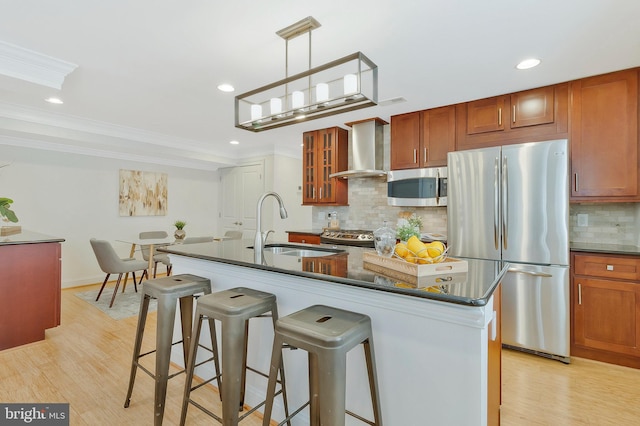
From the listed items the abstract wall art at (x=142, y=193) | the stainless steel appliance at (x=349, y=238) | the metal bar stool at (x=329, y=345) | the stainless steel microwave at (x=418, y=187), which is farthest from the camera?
the abstract wall art at (x=142, y=193)

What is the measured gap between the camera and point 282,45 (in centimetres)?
226

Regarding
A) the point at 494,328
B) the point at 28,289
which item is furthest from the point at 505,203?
the point at 28,289

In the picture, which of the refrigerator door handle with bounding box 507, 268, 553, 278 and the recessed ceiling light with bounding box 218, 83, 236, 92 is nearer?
the refrigerator door handle with bounding box 507, 268, 553, 278

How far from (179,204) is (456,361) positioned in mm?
6020

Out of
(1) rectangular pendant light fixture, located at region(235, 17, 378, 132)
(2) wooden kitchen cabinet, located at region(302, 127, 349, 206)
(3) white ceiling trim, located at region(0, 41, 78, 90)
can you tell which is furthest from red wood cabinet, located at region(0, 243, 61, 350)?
(2) wooden kitchen cabinet, located at region(302, 127, 349, 206)

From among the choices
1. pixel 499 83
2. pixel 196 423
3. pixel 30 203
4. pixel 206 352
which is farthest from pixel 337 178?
pixel 30 203

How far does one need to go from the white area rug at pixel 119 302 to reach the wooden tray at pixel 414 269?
10.9ft

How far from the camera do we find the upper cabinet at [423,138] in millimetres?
3451

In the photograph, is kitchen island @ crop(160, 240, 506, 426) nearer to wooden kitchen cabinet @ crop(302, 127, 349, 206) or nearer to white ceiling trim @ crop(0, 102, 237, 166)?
wooden kitchen cabinet @ crop(302, 127, 349, 206)

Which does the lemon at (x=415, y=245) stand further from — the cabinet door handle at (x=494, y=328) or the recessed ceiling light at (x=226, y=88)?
the recessed ceiling light at (x=226, y=88)

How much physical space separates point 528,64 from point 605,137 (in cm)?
95

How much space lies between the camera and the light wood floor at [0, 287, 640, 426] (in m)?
1.86

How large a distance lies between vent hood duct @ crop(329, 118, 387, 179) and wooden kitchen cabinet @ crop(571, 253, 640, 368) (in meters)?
2.22

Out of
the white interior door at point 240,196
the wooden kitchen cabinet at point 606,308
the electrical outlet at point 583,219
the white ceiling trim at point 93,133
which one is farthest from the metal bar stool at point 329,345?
the white interior door at point 240,196
